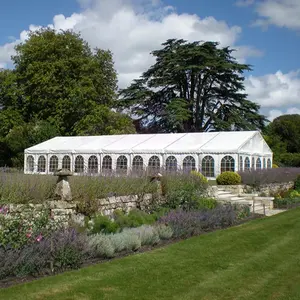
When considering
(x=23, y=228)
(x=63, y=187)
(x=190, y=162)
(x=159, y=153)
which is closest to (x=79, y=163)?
(x=159, y=153)

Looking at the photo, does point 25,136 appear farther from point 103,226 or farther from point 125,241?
point 125,241

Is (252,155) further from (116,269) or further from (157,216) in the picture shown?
(116,269)

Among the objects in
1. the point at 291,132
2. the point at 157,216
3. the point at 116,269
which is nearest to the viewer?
the point at 116,269

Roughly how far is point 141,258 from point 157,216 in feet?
10.1

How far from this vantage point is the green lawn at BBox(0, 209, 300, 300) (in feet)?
16.6

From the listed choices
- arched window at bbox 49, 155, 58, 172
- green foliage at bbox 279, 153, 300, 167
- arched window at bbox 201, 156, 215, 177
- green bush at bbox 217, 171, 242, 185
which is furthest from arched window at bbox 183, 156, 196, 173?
green foliage at bbox 279, 153, 300, 167

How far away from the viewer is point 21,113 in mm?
34281

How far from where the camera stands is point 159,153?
22609 mm

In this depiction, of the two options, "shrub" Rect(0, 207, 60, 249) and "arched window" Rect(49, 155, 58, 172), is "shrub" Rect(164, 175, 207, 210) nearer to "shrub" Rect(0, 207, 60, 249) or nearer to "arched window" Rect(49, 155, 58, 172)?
"shrub" Rect(0, 207, 60, 249)

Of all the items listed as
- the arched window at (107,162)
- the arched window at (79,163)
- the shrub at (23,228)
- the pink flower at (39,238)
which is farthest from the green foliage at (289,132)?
the pink flower at (39,238)

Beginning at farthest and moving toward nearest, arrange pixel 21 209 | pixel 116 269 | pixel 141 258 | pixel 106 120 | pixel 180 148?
pixel 106 120 → pixel 180 148 → pixel 21 209 → pixel 141 258 → pixel 116 269

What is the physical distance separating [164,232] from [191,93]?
30.1 meters

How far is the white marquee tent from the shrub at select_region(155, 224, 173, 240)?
10.6m

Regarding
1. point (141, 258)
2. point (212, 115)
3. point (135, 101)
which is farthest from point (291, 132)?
point (141, 258)
